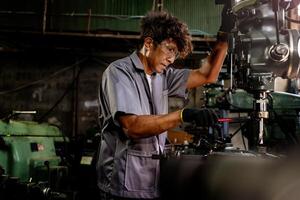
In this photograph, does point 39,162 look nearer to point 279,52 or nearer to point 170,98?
point 170,98

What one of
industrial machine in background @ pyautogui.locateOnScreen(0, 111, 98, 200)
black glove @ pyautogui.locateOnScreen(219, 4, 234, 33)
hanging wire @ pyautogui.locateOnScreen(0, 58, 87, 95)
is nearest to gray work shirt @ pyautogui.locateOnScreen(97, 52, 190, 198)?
black glove @ pyautogui.locateOnScreen(219, 4, 234, 33)

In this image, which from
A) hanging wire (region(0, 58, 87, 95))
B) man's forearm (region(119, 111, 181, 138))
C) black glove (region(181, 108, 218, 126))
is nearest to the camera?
black glove (region(181, 108, 218, 126))

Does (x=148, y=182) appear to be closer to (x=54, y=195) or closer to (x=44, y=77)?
(x=54, y=195)

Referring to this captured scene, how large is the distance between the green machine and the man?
2.73 m

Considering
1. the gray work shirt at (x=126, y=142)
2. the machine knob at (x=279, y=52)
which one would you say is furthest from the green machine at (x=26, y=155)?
the machine knob at (x=279, y=52)

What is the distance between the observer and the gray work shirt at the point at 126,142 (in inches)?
85.0

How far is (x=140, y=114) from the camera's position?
2.15 metres

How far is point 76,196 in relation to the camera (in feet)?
14.5

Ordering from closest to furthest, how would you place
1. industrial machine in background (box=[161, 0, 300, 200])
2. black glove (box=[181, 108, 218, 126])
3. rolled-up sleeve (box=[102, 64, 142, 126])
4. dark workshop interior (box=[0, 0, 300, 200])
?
industrial machine in background (box=[161, 0, 300, 200]) < dark workshop interior (box=[0, 0, 300, 200]) < black glove (box=[181, 108, 218, 126]) < rolled-up sleeve (box=[102, 64, 142, 126])

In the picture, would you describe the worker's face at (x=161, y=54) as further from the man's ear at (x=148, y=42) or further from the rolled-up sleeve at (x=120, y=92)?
the rolled-up sleeve at (x=120, y=92)

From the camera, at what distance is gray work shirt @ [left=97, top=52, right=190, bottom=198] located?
85.0 inches

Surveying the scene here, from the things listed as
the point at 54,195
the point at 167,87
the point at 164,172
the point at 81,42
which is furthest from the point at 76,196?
the point at 81,42

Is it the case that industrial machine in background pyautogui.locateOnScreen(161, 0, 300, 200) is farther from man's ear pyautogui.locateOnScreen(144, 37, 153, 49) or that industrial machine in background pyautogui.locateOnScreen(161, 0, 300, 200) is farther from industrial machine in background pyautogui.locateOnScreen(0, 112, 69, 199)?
industrial machine in background pyautogui.locateOnScreen(0, 112, 69, 199)

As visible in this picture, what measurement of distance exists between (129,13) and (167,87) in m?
6.57
